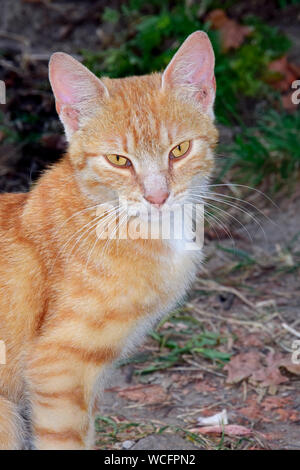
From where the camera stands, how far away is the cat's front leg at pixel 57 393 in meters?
3.16

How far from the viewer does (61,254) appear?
338 cm

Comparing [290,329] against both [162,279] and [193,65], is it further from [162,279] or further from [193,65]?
[193,65]

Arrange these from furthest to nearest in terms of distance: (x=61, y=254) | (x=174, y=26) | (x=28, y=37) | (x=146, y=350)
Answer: (x=28, y=37)
(x=174, y=26)
(x=146, y=350)
(x=61, y=254)

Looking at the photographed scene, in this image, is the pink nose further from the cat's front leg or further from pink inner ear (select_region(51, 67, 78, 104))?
the cat's front leg

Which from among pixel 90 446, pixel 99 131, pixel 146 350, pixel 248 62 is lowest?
pixel 90 446

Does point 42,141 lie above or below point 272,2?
below

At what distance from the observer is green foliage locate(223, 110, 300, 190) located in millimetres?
6070

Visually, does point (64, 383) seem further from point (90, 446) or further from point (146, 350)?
point (146, 350)

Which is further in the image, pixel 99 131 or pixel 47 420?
pixel 99 131

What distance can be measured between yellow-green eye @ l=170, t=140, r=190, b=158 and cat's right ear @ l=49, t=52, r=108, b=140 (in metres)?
0.41

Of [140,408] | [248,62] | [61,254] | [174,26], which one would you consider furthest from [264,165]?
[61,254]

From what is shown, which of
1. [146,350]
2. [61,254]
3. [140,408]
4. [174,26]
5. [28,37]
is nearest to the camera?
[61,254]

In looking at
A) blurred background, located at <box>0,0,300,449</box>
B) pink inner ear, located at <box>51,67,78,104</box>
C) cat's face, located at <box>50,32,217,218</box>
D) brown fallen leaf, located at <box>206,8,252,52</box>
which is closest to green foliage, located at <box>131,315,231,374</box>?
blurred background, located at <box>0,0,300,449</box>

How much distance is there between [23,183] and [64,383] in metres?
3.24
